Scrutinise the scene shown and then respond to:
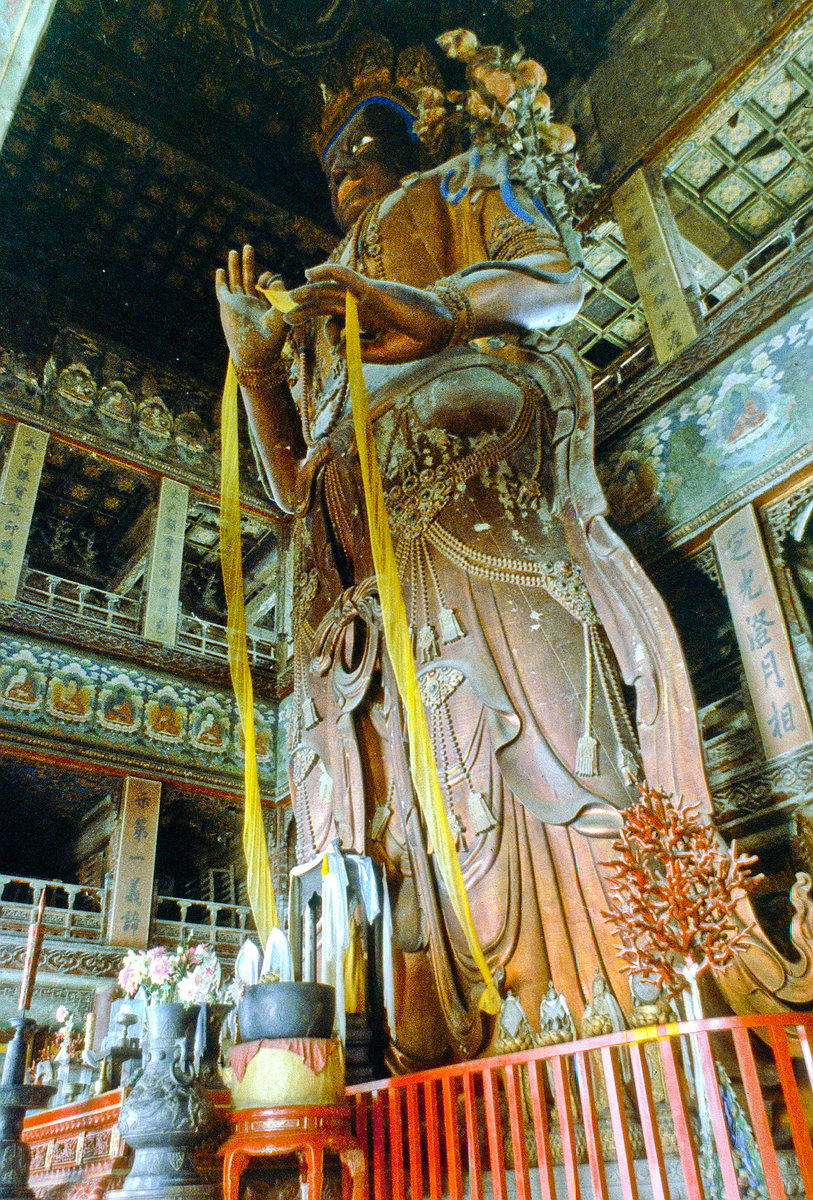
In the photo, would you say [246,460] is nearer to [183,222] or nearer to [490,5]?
[183,222]

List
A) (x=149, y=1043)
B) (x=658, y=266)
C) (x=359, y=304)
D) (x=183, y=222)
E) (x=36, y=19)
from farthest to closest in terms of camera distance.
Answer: (x=183, y=222) < (x=658, y=266) < (x=359, y=304) < (x=149, y=1043) < (x=36, y=19)

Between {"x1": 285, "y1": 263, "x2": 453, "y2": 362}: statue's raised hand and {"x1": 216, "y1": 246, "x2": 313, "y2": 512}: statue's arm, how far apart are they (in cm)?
37

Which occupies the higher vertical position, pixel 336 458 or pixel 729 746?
pixel 336 458

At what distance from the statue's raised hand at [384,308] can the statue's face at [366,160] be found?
5.19ft

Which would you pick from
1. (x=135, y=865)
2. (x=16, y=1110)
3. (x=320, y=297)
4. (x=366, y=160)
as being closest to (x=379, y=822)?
(x=16, y=1110)

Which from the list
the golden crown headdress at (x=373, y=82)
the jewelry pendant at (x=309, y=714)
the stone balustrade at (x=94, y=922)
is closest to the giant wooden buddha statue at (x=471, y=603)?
the jewelry pendant at (x=309, y=714)

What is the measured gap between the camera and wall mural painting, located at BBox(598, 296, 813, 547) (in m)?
3.76

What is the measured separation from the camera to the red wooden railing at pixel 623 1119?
139 centimetres

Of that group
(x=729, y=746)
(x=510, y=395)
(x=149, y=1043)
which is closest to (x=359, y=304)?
(x=510, y=395)

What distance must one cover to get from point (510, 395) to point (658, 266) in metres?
1.93

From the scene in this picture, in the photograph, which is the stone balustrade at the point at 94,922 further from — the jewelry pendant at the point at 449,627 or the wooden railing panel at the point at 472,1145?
the wooden railing panel at the point at 472,1145

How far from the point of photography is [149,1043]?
2168 millimetres

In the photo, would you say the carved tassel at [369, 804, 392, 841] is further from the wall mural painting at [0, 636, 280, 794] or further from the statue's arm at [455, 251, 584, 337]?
the wall mural painting at [0, 636, 280, 794]

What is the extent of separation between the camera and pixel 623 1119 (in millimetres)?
1519
